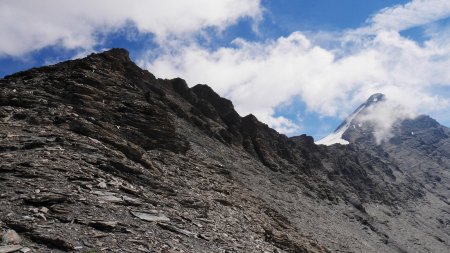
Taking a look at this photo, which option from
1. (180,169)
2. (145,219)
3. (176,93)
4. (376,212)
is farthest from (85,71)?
(376,212)

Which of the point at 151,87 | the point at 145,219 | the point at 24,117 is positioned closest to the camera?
the point at 145,219

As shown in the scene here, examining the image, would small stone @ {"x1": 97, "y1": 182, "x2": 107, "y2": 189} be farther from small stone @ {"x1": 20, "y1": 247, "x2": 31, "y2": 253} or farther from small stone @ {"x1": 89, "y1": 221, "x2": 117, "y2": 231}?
small stone @ {"x1": 20, "y1": 247, "x2": 31, "y2": 253}

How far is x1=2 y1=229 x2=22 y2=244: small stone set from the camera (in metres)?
16.0

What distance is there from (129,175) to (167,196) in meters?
3.03

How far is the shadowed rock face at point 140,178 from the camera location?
2034 centimetres

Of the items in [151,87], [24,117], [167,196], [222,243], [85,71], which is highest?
[151,87]

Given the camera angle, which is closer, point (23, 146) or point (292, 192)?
point (23, 146)

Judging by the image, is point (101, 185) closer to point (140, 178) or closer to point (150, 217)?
point (150, 217)

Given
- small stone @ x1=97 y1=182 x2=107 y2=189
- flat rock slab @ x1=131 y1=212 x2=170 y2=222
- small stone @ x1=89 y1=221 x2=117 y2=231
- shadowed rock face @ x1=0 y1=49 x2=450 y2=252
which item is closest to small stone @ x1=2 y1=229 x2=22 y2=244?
shadowed rock face @ x1=0 y1=49 x2=450 y2=252

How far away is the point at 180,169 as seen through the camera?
4219cm

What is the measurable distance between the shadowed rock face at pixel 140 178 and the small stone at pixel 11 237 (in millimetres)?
249

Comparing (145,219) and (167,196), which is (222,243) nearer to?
(145,219)

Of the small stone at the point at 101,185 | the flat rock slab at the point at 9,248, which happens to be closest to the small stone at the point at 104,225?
the flat rock slab at the point at 9,248

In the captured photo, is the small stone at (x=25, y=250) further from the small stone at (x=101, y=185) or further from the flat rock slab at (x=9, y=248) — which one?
the small stone at (x=101, y=185)
